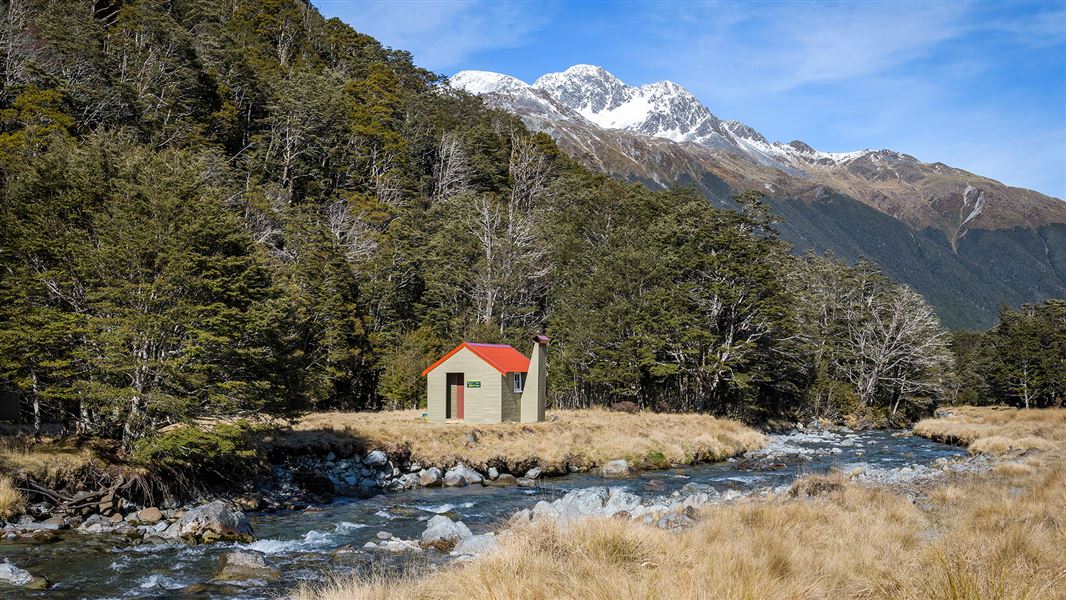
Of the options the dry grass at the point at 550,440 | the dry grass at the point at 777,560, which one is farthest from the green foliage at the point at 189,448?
the dry grass at the point at 777,560

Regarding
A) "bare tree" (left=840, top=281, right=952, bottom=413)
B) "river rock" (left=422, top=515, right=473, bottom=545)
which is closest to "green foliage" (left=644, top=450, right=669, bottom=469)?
Answer: "river rock" (left=422, top=515, right=473, bottom=545)

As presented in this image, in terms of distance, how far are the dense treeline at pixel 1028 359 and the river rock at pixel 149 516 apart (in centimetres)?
7272

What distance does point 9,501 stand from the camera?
14070mm

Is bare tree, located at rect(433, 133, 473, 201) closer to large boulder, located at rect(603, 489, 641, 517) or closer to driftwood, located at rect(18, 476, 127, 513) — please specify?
large boulder, located at rect(603, 489, 641, 517)

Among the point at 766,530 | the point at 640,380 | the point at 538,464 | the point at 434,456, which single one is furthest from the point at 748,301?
the point at 766,530

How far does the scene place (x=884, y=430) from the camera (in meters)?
51.4

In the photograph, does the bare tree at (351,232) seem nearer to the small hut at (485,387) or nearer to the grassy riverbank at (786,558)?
the small hut at (485,387)

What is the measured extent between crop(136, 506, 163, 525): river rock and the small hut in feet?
56.4

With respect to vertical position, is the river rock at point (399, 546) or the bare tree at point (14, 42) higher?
the bare tree at point (14, 42)

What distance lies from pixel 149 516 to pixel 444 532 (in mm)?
7224

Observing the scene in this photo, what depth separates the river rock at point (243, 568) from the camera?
37.2 feet

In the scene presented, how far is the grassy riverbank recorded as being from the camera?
5578mm

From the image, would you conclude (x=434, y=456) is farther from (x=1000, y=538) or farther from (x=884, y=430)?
(x=884, y=430)

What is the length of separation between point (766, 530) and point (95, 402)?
16.7 meters
